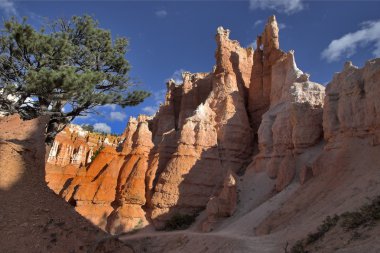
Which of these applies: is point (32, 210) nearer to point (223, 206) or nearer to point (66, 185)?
point (223, 206)

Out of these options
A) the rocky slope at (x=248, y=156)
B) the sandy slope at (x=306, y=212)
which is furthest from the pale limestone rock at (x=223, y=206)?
the sandy slope at (x=306, y=212)

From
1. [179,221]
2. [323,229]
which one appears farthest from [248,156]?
[323,229]

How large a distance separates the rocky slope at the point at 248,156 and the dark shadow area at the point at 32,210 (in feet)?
22.7

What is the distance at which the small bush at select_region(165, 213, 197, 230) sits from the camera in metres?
26.8

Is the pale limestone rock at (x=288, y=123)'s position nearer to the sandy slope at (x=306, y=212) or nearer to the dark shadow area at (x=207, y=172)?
the sandy slope at (x=306, y=212)

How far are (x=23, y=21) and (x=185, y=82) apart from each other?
2702cm

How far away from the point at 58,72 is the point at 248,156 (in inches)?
869

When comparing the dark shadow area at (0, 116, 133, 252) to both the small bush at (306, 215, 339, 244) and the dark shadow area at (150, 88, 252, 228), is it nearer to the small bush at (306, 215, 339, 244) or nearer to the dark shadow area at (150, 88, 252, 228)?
the small bush at (306, 215, 339, 244)

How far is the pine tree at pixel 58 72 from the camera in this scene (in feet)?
43.4

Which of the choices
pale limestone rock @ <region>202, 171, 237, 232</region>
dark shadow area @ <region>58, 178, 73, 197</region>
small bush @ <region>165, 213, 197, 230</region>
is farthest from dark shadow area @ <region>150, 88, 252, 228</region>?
dark shadow area @ <region>58, 178, 73, 197</region>

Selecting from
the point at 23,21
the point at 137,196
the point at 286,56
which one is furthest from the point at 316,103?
the point at 23,21

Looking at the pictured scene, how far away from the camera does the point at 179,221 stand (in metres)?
27.2

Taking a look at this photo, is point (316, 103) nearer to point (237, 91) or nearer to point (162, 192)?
point (237, 91)

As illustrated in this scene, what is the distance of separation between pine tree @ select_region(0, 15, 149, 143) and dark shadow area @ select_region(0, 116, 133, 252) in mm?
2033
